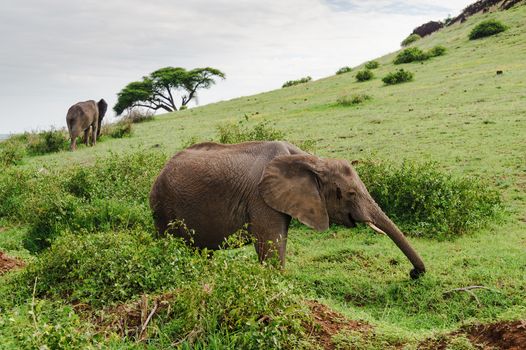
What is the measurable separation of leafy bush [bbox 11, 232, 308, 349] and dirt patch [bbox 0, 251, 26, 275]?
1.16 m

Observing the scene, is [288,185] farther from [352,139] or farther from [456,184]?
[352,139]

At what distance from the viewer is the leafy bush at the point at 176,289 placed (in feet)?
14.5

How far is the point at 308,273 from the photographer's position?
27.0ft

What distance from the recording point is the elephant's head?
6910mm

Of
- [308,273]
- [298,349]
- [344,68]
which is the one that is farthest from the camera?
[344,68]

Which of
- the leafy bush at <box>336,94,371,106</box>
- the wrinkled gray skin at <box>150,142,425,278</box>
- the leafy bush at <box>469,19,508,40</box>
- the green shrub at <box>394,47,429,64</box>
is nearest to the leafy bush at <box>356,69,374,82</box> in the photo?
the green shrub at <box>394,47,429,64</box>

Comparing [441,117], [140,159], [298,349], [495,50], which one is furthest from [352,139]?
[495,50]

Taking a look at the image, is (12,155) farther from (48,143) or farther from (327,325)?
(327,325)

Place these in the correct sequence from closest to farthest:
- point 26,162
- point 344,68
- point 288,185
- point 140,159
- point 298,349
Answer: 1. point 298,349
2. point 288,185
3. point 140,159
4. point 26,162
5. point 344,68

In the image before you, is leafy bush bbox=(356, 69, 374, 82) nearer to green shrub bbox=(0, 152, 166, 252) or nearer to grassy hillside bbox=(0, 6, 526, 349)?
grassy hillside bbox=(0, 6, 526, 349)

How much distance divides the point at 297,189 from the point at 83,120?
16.6 m

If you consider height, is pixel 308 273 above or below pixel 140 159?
below

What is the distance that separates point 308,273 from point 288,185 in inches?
Result: 72.4

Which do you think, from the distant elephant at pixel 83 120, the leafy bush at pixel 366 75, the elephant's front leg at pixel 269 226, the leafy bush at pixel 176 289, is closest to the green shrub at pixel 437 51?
the leafy bush at pixel 366 75
